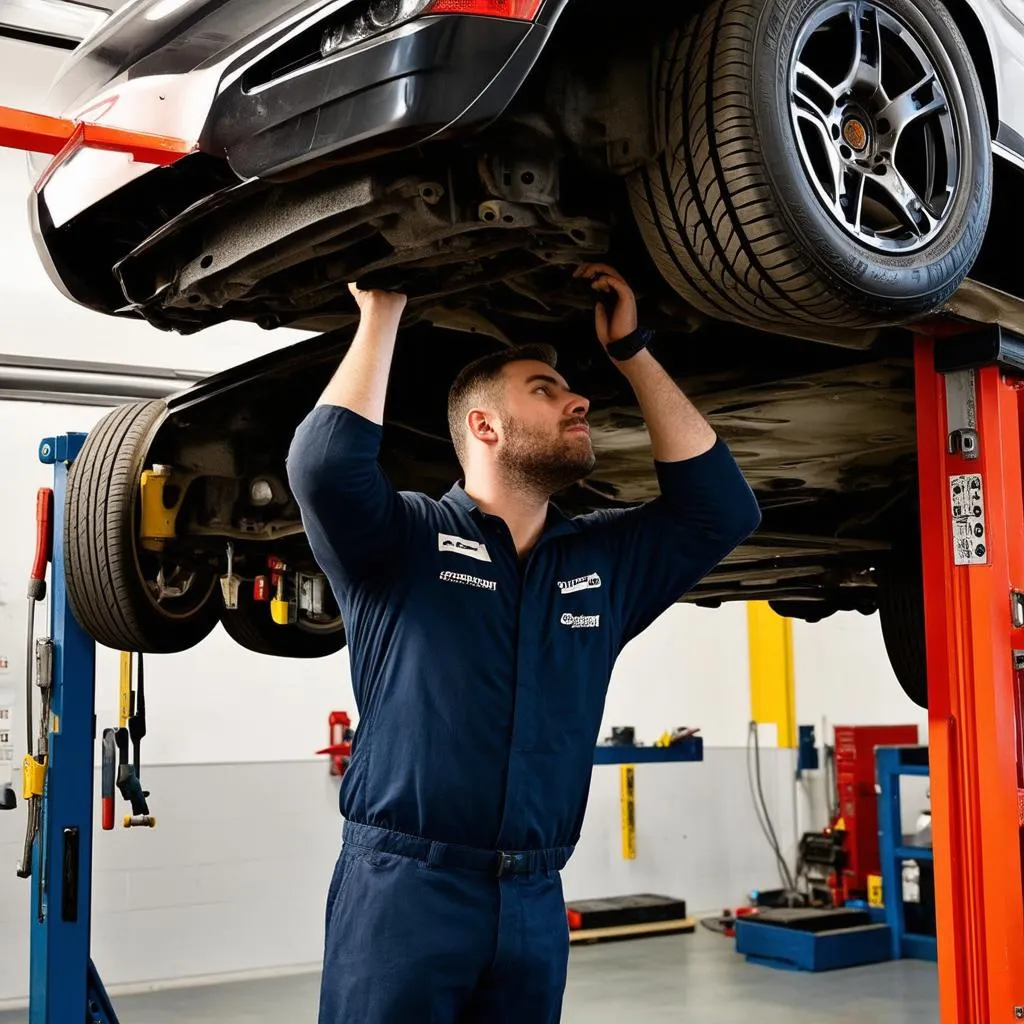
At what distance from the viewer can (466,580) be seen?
80.8 inches

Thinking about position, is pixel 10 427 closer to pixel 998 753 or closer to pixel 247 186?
pixel 247 186

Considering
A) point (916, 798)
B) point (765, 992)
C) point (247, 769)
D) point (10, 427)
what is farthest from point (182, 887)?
point (916, 798)

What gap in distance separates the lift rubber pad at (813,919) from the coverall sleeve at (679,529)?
5.00 m

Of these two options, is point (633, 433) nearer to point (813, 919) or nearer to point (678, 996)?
point (678, 996)

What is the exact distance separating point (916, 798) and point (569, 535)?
7415 mm

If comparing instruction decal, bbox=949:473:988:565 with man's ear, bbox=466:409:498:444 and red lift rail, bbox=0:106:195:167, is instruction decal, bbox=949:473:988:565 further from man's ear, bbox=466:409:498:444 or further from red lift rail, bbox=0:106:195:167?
red lift rail, bbox=0:106:195:167

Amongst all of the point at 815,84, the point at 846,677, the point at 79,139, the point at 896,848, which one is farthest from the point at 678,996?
the point at 79,139

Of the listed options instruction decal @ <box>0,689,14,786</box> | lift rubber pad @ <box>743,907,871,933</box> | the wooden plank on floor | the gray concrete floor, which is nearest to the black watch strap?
instruction decal @ <box>0,689,14,786</box>

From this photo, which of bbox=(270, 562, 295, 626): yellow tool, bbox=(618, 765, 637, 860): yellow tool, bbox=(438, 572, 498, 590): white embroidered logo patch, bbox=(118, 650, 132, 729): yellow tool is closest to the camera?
bbox=(438, 572, 498, 590): white embroidered logo patch

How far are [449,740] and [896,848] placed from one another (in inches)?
225

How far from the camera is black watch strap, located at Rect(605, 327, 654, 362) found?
2186 millimetres

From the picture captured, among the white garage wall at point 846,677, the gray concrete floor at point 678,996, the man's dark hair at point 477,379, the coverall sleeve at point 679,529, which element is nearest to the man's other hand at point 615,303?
the man's dark hair at point 477,379

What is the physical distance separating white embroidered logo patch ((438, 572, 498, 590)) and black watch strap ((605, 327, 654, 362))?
46cm

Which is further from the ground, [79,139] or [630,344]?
[79,139]
